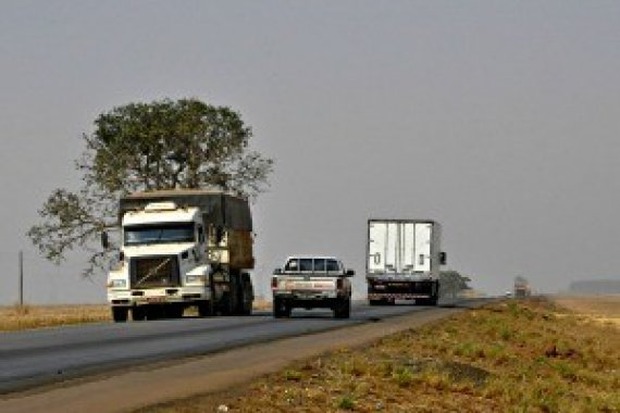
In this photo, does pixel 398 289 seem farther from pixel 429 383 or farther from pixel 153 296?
pixel 429 383

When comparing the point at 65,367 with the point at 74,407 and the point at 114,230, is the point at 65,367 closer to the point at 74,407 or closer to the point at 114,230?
the point at 74,407

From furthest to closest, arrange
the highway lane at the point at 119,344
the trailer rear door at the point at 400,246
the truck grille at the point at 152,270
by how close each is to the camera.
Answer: the trailer rear door at the point at 400,246 → the truck grille at the point at 152,270 → the highway lane at the point at 119,344

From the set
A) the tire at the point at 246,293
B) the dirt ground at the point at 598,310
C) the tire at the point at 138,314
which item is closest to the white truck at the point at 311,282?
the tire at the point at 138,314

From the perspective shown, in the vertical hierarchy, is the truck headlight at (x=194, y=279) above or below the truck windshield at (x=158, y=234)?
below

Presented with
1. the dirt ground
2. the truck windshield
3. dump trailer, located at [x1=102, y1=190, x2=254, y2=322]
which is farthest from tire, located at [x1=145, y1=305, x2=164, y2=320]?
the dirt ground

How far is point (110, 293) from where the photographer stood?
4434cm

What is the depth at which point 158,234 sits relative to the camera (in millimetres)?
44188

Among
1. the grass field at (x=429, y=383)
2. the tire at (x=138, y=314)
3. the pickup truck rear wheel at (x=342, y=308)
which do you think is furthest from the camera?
the tire at (x=138, y=314)

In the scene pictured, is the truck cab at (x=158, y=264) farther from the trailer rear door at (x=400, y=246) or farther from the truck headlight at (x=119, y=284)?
the trailer rear door at (x=400, y=246)

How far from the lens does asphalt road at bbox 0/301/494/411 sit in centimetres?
1884

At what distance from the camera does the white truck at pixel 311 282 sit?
42406 mm

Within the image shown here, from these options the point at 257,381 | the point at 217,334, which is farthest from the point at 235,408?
the point at 217,334

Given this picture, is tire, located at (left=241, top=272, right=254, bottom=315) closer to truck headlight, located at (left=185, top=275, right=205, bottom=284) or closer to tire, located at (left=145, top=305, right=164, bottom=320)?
tire, located at (left=145, top=305, right=164, bottom=320)

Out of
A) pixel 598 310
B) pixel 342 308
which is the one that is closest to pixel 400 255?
pixel 342 308
